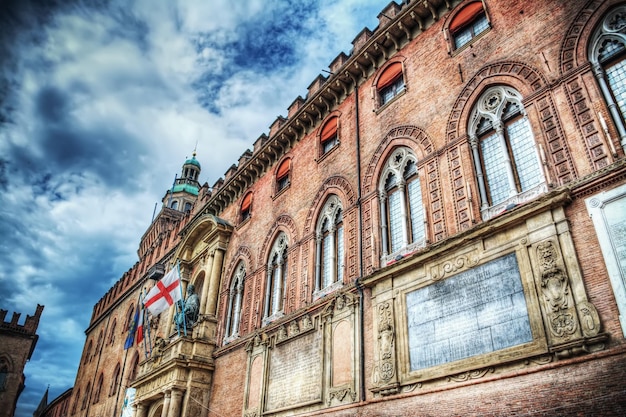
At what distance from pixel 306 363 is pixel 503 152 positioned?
22.7 ft

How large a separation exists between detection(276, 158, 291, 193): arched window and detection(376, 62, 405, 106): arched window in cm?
478

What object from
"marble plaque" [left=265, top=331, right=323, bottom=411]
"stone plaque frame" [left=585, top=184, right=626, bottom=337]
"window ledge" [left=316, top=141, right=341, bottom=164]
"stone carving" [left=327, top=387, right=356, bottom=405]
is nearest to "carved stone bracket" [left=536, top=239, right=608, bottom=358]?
"stone plaque frame" [left=585, top=184, right=626, bottom=337]

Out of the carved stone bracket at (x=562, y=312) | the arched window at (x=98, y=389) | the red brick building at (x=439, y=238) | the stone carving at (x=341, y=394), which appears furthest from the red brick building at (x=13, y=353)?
the carved stone bracket at (x=562, y=312)

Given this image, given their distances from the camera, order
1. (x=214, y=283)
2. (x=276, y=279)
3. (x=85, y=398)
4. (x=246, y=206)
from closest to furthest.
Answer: (x=276, y=279)
(x=214, y=283)
(x=246, y=206)
(x=85, y=398)

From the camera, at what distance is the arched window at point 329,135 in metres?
15.5

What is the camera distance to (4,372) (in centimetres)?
3788

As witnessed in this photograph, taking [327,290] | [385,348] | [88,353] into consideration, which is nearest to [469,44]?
[327,290]

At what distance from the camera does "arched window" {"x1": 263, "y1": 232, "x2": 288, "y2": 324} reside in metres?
15.0

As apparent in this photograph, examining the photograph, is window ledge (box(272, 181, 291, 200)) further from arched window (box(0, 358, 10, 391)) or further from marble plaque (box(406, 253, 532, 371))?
arched window (box(0, 358, 10, 391))

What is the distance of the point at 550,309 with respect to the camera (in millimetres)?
7375

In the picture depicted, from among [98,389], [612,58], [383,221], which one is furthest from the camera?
[98,389]

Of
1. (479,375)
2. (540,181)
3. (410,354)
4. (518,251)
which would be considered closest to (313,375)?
(410,354)

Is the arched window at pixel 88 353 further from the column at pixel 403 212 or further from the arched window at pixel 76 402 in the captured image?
the column at pixel 403 212

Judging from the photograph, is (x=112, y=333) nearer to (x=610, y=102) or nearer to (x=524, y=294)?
(x=524, y=294)
